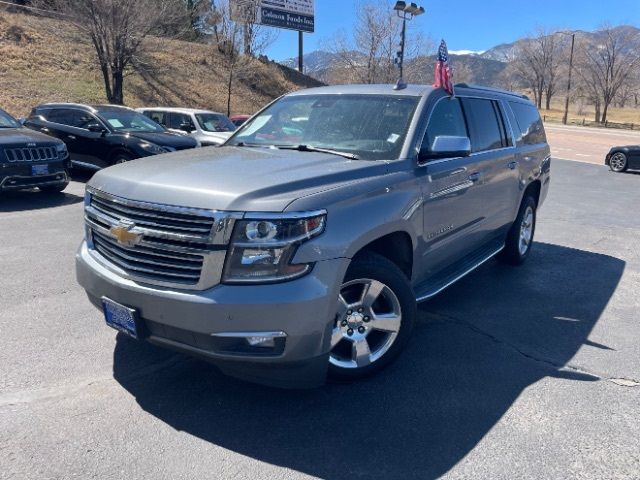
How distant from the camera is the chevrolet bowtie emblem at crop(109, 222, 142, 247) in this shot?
3092 mm

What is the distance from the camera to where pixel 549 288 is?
5883 mm

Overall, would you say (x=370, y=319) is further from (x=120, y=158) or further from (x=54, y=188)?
(x=120, y=158)

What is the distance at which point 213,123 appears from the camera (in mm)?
15250

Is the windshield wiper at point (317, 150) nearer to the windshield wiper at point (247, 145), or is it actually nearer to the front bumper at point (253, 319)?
the windshield wiper at point (247, 145)

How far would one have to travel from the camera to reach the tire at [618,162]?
18.8 metres

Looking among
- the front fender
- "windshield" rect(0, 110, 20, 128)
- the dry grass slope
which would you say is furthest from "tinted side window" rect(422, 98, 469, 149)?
the dry grass slope

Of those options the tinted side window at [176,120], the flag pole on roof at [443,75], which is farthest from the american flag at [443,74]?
the tinted side window at [176,120]

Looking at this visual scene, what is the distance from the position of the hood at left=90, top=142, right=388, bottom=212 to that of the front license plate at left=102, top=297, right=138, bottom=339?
24.4 inches

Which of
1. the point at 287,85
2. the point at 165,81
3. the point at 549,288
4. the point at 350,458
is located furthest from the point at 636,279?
the point at 287,85

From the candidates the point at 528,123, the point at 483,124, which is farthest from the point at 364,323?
the point at 528,123

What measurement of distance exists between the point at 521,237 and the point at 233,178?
4452mm

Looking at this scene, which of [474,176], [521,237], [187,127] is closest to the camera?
[474,176]

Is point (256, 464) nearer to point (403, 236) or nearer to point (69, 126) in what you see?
point (403, 236)

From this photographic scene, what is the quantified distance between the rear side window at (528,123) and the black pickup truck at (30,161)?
7.13 metres
